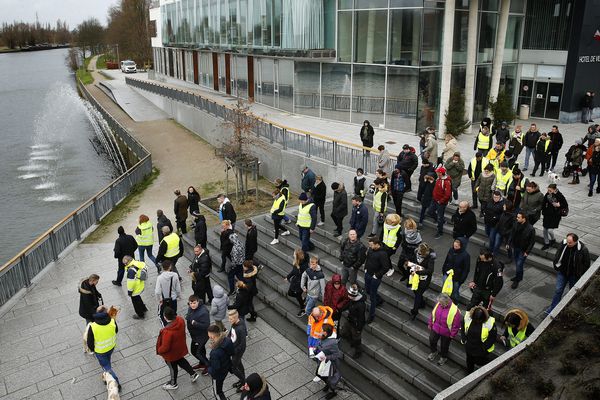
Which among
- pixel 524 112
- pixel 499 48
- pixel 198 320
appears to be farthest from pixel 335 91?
pixel 198 320

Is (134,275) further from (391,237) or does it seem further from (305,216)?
(391,237)

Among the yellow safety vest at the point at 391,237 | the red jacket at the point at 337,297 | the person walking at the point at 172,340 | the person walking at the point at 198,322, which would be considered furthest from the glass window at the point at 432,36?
the person walking at the point at 172,340

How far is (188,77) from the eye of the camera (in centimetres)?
4803

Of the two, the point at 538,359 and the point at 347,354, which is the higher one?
the point at 538,359

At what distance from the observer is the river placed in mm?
24375

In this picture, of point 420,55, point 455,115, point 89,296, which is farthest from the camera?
point 420,55

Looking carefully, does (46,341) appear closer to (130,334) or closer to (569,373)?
(130,334)

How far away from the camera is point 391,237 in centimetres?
1036

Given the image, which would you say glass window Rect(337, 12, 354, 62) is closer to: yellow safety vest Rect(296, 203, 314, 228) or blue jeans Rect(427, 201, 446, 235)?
blue jeans Rect(427, 201, 446, 235)

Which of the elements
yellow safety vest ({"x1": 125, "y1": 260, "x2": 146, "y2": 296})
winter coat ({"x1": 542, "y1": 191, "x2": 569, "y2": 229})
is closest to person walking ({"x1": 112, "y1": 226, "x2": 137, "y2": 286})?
yellow safety vest ({"x1": 125, "y1": 260, "x2": 146, "y2": 296})

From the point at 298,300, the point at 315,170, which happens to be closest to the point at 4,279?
the point at 298,300

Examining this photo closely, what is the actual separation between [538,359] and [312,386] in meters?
3.75

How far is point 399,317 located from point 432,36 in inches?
597

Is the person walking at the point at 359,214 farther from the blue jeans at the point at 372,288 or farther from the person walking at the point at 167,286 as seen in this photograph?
the person walking at the point at 167,286
